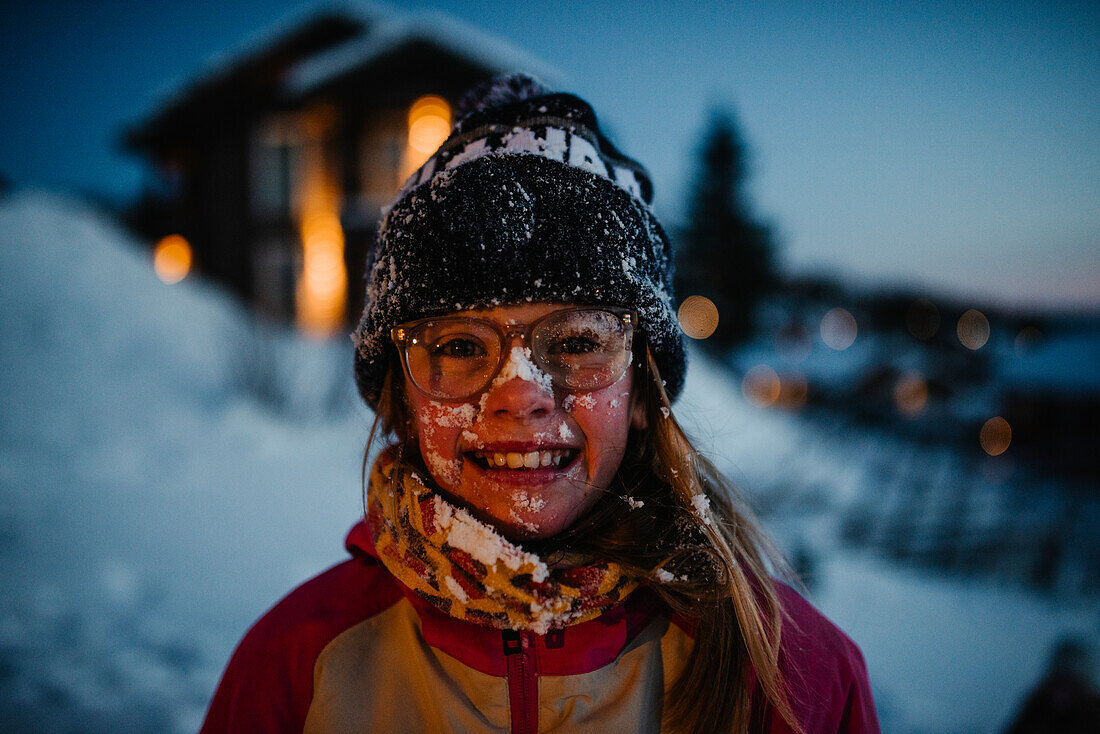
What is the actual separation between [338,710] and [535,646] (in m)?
0.48

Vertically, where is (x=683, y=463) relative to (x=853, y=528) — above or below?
above

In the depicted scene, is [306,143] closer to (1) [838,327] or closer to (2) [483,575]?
(2) [483,575]

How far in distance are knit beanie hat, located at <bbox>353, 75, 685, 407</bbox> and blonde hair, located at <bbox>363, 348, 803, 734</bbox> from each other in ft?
0.88

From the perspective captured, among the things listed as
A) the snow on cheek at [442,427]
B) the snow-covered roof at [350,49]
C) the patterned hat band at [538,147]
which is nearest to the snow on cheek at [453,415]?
the snow on cheek at [442,427]

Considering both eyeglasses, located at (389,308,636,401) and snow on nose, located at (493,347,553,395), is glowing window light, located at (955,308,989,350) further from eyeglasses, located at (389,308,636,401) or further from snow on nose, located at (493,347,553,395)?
snow on nose, located at (493,347,553,395)

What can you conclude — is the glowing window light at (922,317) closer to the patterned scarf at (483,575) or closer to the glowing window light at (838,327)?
the glowing window light at (838,327)

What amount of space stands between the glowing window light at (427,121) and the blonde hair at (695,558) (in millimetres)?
12598

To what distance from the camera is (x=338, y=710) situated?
1.25 metres

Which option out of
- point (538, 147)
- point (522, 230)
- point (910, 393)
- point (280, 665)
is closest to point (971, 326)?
point (910, 393)

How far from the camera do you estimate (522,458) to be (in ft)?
4.28

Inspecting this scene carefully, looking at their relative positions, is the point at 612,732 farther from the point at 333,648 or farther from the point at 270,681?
the point at 270,681

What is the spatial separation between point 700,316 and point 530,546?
82.6ft

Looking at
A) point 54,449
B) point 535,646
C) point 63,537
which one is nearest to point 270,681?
point 535,646

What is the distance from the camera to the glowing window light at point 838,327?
35.6 meters
